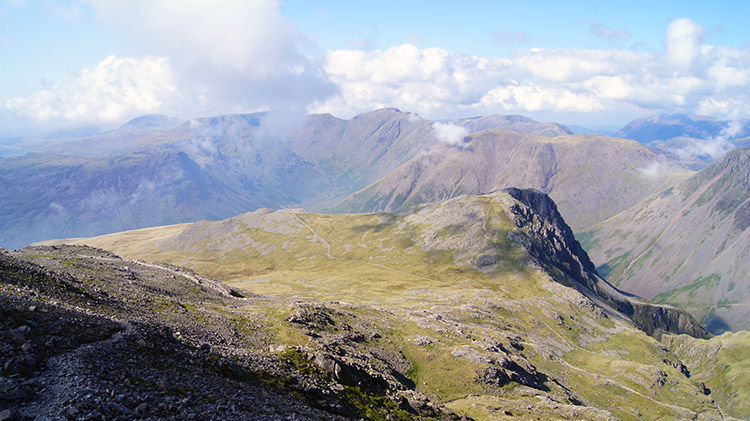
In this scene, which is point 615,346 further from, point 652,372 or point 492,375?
point 492,375

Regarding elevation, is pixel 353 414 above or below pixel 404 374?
above

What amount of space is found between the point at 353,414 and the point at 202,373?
17393 mm

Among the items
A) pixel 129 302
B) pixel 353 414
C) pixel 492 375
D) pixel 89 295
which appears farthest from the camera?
pixel 492 375

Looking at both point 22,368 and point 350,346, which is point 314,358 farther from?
point 22,368

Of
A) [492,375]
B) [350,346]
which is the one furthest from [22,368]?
[492,375]

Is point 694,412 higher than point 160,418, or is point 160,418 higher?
point 160,418

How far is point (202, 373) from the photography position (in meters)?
34.3

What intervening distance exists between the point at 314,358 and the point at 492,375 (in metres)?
45.3

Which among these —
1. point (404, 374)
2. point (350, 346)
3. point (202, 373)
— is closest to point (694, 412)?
point (404, 374)

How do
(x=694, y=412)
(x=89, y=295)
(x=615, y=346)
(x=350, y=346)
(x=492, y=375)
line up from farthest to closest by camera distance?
(x=615, y=346), (x=694, y=412), (x=492, y=375), (x=350, y=346), (x=89, y=295)

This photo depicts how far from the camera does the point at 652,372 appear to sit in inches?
5935

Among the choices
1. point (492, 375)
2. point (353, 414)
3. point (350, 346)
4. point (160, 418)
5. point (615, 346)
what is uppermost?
point (160, 418)

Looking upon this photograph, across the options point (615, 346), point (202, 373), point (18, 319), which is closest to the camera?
point (18, 319)

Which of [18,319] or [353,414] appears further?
[353,414]
